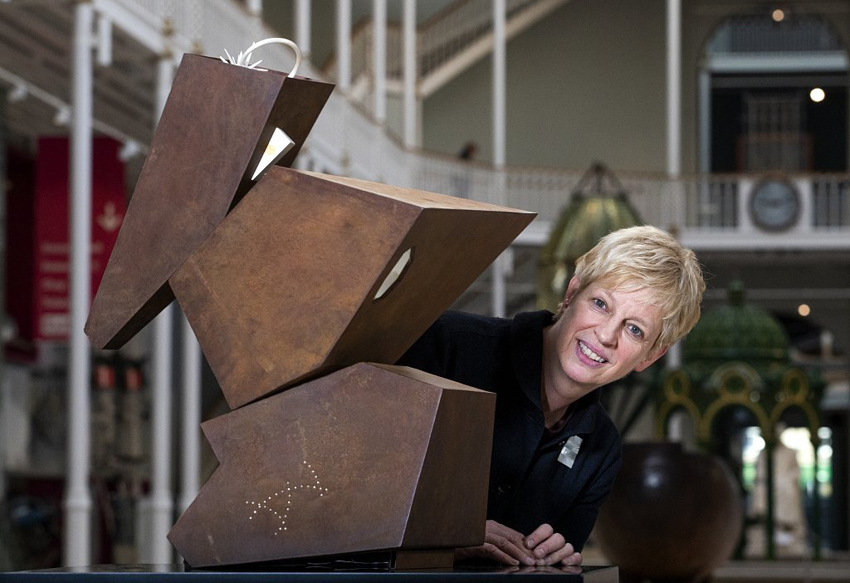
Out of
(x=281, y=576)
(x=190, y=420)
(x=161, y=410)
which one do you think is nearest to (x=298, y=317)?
(x=281, y=576)

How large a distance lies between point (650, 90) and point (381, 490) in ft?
83.7

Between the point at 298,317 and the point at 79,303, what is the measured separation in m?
7.43

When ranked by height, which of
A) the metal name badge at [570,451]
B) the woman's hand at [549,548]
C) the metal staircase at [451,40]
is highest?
the metal staircase at [451,40]

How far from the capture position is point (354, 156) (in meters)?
18.1

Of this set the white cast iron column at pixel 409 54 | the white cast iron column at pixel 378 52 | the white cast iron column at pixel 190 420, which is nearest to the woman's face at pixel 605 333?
the white cast iron column at pixel 190 420

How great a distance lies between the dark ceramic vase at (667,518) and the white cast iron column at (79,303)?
11.7 feet

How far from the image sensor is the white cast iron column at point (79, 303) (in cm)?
959

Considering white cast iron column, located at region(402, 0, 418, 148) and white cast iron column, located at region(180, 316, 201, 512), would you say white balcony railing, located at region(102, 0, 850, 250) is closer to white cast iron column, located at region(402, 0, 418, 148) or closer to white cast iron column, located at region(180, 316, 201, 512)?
white cast iron column, located at region(402, 0, 418, 148)

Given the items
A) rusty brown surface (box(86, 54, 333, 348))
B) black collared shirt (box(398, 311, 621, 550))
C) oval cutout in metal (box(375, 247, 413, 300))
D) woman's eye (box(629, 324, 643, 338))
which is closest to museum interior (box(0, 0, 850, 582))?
rusty brown surface (box(86, 54, 333, 348))

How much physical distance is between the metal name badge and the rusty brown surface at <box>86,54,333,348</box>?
97cm

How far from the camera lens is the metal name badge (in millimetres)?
3152

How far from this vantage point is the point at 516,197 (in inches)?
966

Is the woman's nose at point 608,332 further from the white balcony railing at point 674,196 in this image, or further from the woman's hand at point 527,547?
the white balcony railing at point 674,196

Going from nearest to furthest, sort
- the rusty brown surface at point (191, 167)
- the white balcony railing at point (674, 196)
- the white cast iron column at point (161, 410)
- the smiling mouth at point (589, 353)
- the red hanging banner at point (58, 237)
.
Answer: the rusty brown surface at point (191, 167), the smiling mouth at point (589, 353), the white cast iron column at point (161, 410), the red hanging banner at point (58, 237), the white balcony railing at point (674, 196)
